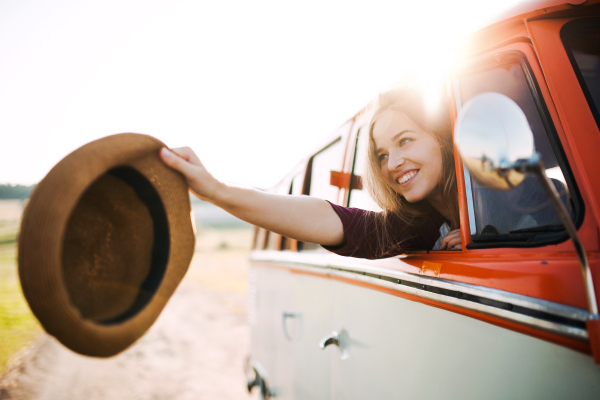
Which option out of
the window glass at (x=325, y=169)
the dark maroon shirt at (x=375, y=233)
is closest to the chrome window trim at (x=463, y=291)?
the dark maroon shirt at (x=375, y=233)

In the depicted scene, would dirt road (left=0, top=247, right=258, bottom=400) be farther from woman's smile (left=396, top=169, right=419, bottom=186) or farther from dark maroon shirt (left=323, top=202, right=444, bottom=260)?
woman's smile (left=396, top=169, right=419, bottom=186)

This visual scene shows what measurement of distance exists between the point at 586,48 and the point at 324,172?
206cm

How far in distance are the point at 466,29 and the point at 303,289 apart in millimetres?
2067

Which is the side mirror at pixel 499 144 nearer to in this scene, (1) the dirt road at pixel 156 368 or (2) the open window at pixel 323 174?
(2) the open window at pixel 323 174

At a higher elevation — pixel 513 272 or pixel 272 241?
pixel 272 241

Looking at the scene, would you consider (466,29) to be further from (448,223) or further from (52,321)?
(52,321)

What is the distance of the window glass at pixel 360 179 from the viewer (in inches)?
77.0

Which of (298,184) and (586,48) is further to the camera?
(298,184)

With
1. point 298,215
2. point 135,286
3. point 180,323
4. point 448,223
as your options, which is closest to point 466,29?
point 448,223

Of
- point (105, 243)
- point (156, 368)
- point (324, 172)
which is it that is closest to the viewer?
point (105, 243)

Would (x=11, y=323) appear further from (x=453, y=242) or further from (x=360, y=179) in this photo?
(x=453, y=242)

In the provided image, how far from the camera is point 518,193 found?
128cm

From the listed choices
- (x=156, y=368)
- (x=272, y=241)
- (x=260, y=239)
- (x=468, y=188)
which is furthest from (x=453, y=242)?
(x=156, y=368)

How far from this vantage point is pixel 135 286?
1.20 metres
